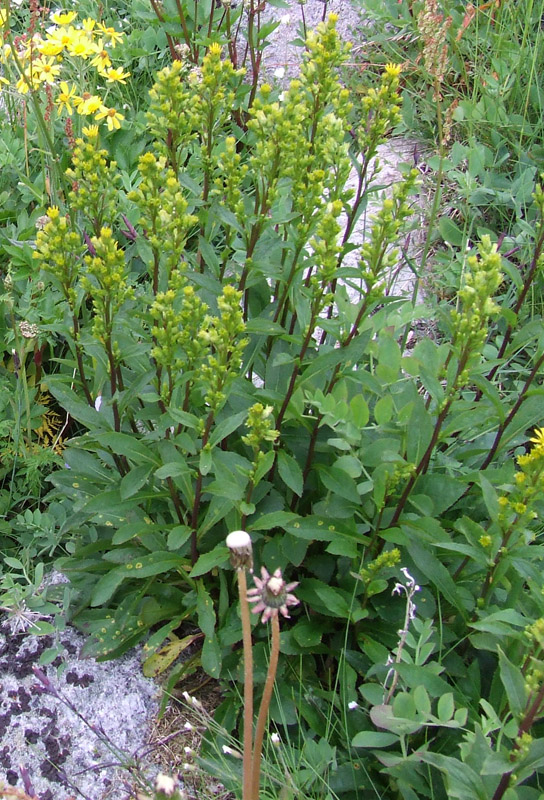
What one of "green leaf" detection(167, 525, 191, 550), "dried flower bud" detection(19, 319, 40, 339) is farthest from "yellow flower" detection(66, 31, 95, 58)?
"green leaf" detection(167, 525, 191, 550)

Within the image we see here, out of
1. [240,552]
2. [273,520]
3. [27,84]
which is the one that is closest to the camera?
[240,552]

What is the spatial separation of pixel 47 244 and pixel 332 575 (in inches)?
49.1

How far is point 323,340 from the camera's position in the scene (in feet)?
9.52

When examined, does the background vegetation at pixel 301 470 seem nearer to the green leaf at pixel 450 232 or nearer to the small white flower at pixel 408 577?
the small white flower at pixel 408 577

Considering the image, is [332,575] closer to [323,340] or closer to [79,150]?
[323,340]

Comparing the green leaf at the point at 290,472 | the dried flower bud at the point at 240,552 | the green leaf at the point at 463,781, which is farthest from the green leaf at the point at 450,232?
the dried flower bud at the point at 240,552

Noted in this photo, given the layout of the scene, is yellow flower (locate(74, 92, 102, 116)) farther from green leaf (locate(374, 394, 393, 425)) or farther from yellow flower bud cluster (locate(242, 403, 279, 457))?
yellow flower bud cluster (locate(242, 403, 279, 457))

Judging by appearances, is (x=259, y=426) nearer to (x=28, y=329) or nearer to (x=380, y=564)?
(x=380, y=564)

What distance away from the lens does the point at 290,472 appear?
6.96 ft

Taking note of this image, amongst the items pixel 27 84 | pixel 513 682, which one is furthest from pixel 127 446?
pixel 27 84

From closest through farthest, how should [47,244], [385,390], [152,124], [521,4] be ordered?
[47,244] → [152,124] → [385,390] → [521,4]

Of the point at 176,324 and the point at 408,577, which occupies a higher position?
the point at 176,324

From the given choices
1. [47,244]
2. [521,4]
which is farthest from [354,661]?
[521,4]

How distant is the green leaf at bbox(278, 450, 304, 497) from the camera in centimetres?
210
